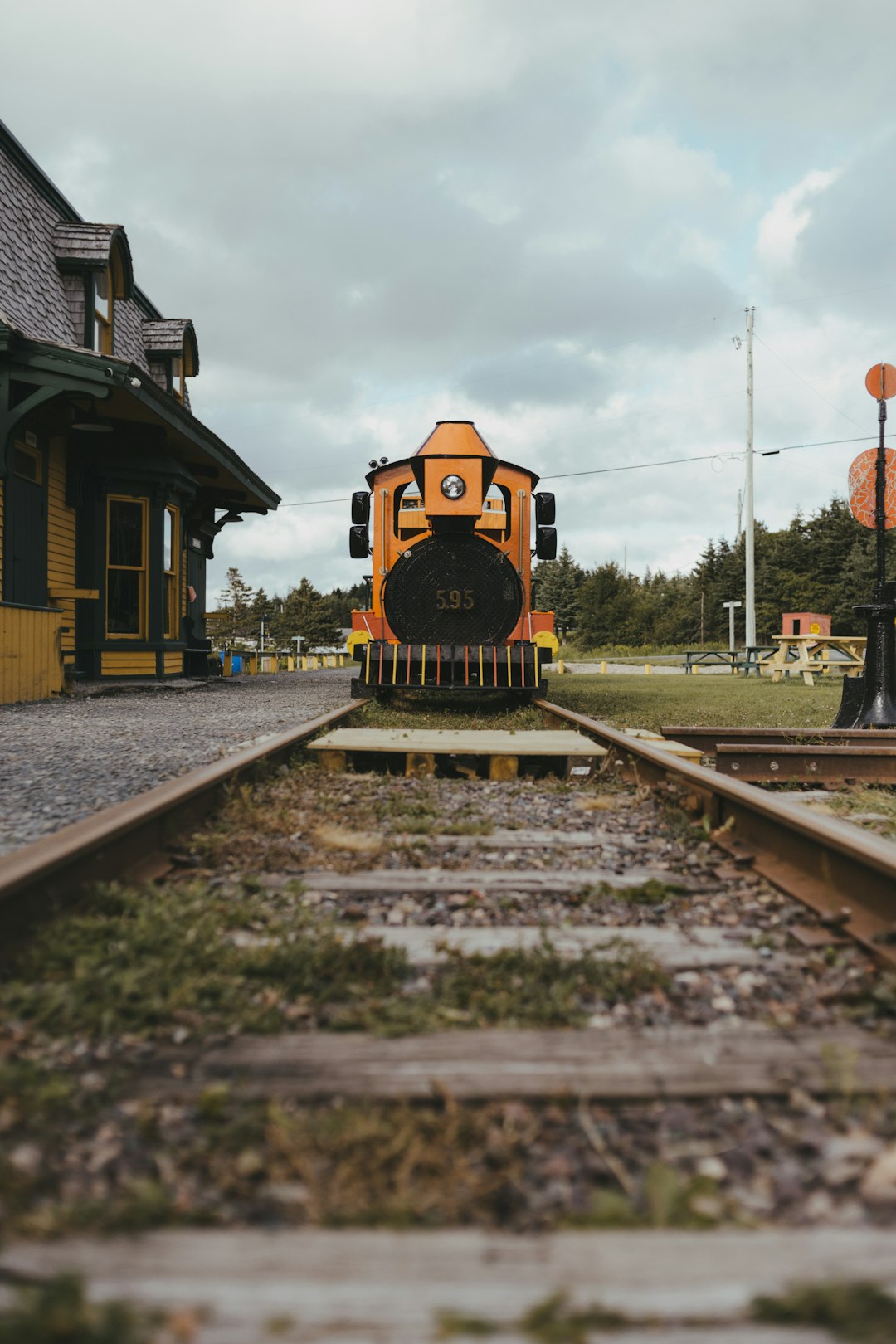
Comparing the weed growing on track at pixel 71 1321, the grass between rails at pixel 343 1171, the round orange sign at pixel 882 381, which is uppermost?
the round orange sign at pixel 882 381

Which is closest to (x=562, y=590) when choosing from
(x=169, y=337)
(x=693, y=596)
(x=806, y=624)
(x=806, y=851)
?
(x=693, y=596)

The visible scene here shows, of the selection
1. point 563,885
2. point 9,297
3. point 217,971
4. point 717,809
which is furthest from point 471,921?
point 9,297

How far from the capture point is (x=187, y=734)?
6734 mm

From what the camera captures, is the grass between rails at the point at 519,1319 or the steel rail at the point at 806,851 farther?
the steel rail at the point at 806,851

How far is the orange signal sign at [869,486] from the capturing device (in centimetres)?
712

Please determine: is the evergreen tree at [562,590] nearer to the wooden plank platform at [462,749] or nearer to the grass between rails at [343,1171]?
the wooden plank platform at [462,749]

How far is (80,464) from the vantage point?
13.1 meters

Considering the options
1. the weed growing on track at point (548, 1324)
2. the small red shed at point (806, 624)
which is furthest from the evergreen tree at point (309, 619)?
the weed growing on track at point (548, 1324)

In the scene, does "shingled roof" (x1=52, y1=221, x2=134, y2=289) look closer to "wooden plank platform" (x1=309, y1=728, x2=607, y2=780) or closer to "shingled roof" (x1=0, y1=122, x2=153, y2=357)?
"shingled roof" (x1=0, y1=122, x2=153, y2=357)

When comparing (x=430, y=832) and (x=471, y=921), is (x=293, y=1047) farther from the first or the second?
(x=430, y=832)

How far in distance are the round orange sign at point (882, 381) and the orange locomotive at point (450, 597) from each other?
3109 millimetres

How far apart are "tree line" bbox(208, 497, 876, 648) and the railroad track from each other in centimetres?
4669

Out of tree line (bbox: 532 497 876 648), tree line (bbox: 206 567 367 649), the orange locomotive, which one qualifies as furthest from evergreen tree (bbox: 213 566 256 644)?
the orange locomotive

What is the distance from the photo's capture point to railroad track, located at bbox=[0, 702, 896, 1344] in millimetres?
998
